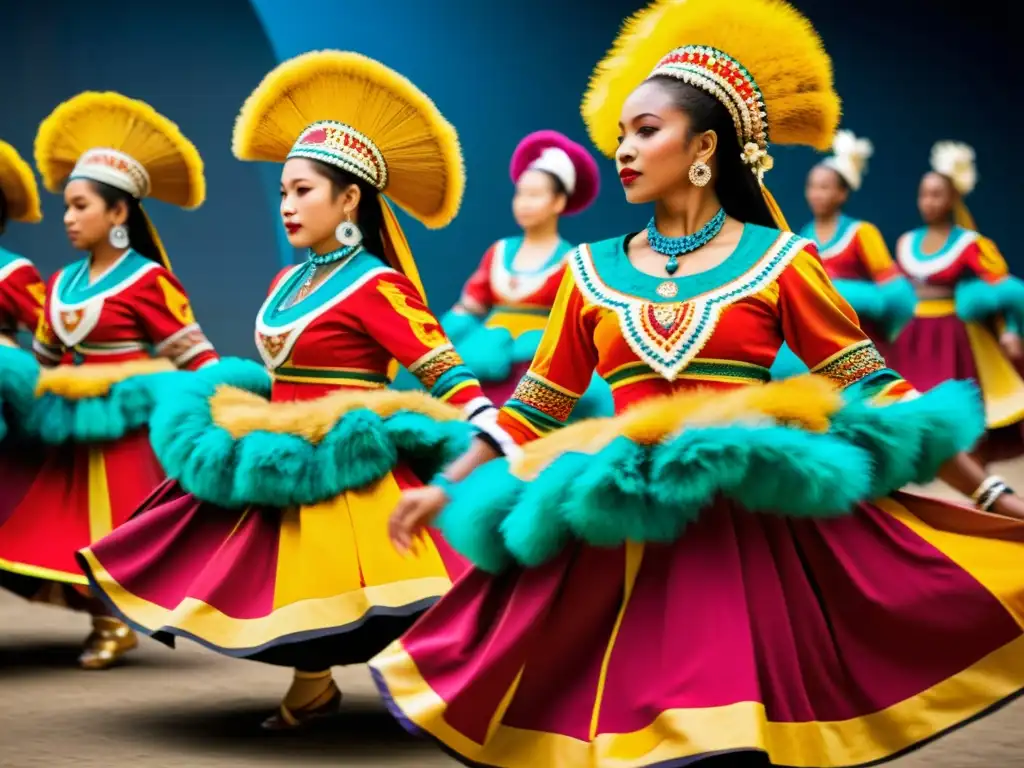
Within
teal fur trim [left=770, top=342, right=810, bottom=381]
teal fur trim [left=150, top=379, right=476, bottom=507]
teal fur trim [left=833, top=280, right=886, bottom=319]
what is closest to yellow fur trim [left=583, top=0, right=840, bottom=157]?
teal fur trim [left=770, top=342, right=810, bottom=381]

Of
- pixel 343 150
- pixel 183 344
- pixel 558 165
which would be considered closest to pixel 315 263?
pixel 343 150

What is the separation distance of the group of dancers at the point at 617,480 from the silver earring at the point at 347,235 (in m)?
0.02

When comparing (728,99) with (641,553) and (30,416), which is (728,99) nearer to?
(641,553)

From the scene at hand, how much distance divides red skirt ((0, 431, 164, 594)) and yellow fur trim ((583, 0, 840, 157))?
2.45 metres

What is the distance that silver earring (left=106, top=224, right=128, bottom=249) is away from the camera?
5.12m

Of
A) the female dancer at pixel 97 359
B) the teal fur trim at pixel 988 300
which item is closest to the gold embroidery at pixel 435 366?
the female dancer at pixel 97 359

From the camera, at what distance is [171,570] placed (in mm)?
3822

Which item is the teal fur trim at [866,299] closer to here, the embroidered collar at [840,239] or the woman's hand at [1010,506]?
the embroidered collar at [840,239]

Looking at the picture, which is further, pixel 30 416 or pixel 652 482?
pixel 30 416

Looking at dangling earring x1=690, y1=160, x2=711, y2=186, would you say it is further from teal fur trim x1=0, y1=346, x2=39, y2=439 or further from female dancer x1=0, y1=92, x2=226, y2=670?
teal fur trim x1=0, y1=346, x2=39, y2=439

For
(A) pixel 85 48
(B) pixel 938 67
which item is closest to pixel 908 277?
(B) pixel 938 67

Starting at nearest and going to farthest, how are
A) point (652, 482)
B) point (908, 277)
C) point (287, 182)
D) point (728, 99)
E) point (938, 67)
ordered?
1. point (652, 482)
2. point (728, 99)
3. point (287, 182)
4. point (908, 277)
5. point (938, 67)

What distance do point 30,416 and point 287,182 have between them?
129 cm

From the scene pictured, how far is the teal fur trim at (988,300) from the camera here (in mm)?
7605
